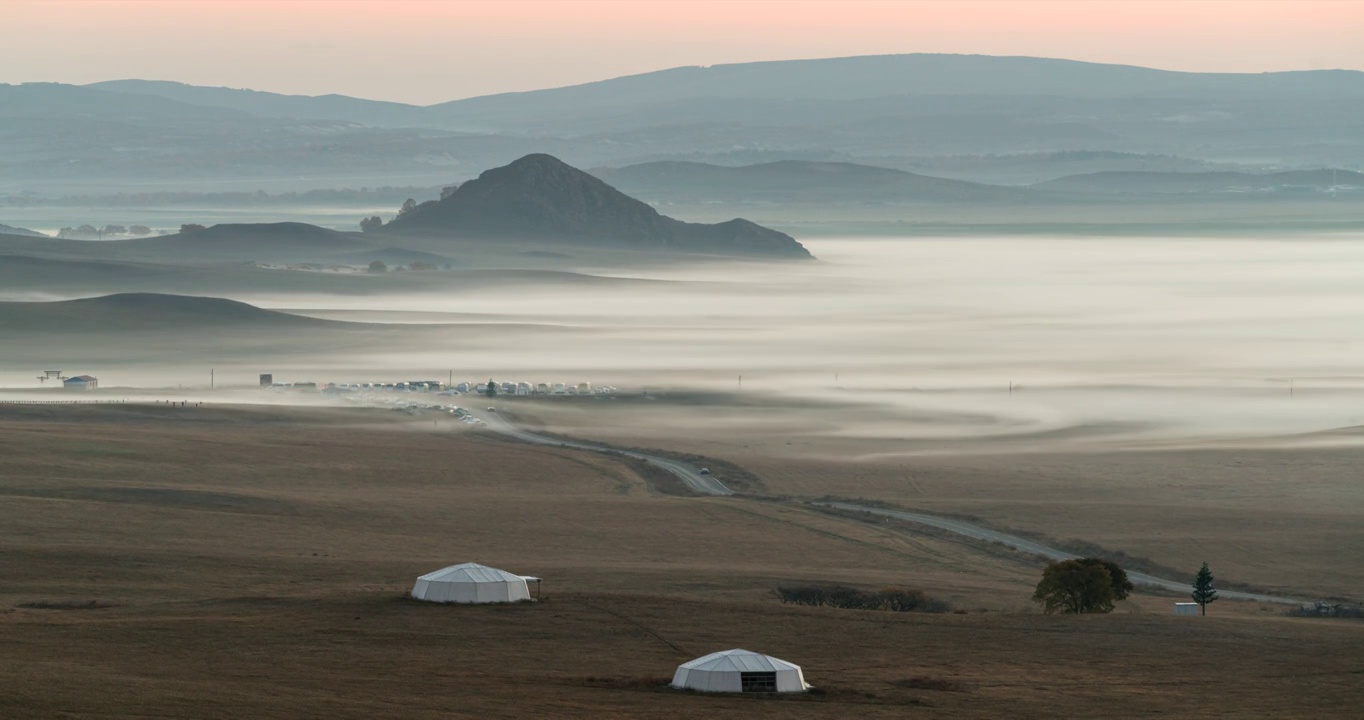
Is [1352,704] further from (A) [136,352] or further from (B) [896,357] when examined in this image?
(A) [136,352]

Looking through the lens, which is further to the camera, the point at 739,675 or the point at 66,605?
the point at 66,605

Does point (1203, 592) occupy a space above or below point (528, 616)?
A: above

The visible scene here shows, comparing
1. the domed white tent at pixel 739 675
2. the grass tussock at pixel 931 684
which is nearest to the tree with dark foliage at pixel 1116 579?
the grass tussock at pixel 931 684

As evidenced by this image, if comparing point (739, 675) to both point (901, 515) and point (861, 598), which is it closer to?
point (861, 598)

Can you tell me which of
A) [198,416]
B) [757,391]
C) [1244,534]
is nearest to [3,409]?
[198,416]

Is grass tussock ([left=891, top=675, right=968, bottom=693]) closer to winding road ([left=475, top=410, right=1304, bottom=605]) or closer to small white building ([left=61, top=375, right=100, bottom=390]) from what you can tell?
winding road ([left=475, top=410, right=1304, bottom=605])

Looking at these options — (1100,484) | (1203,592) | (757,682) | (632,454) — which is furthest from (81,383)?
(757,682)
